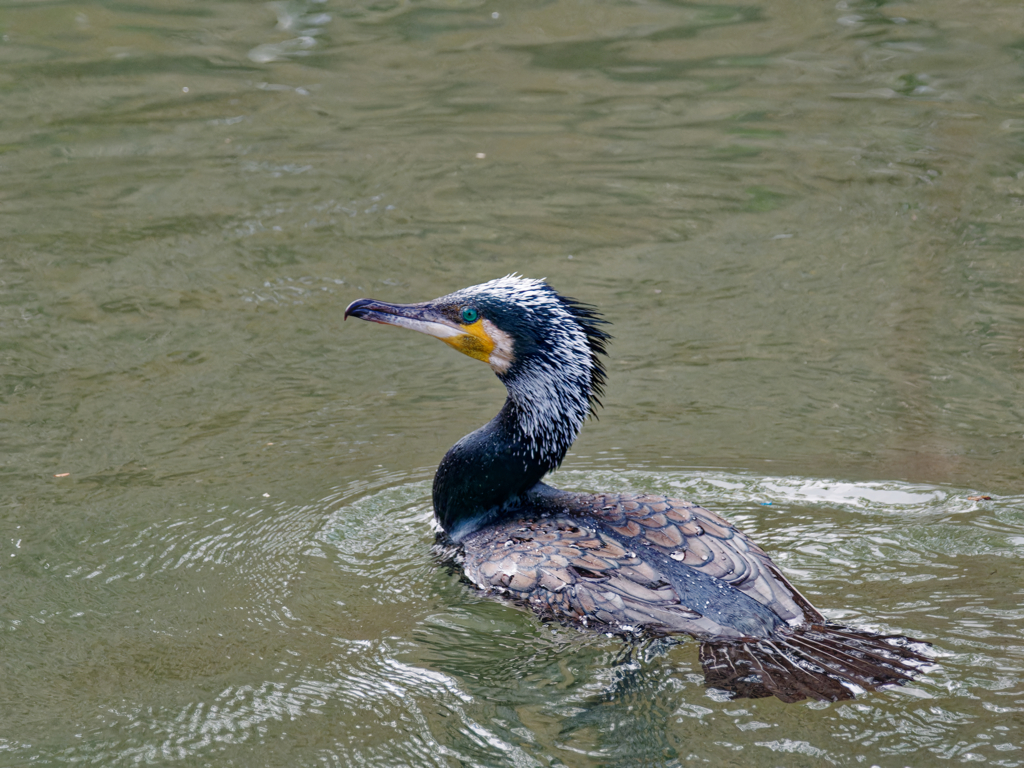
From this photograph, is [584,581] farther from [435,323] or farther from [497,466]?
[435,323]

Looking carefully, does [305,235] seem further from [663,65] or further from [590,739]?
[590,739]

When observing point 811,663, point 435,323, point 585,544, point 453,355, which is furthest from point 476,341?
point 453,355

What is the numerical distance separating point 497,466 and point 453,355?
7.13ft

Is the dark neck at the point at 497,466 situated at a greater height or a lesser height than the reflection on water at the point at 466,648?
greater

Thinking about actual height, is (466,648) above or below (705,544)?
below

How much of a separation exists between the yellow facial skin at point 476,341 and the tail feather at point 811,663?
1563mm

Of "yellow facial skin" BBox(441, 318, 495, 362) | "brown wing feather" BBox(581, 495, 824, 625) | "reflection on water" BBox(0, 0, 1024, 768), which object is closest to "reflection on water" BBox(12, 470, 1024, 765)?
"reflection on water" BBox(0, 0, 1024, 768)

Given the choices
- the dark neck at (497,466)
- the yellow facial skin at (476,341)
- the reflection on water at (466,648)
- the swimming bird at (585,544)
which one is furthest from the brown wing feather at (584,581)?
the yellow facial skin at (476,341)

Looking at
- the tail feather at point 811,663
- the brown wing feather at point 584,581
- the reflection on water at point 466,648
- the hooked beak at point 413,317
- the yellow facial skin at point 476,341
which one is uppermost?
the hooked beak at point 413,317

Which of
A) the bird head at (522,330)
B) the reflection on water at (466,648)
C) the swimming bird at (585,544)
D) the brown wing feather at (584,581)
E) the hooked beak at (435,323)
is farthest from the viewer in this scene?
the hooked beak at (435,323)

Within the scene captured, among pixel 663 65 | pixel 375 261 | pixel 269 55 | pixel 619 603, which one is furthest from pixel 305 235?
pixel 619 603

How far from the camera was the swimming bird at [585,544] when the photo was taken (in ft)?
13.3

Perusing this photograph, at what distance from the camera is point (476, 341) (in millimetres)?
4938

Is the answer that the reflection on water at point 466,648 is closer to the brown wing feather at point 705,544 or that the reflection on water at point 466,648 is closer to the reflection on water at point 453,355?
the reflection on water at point 453,355
